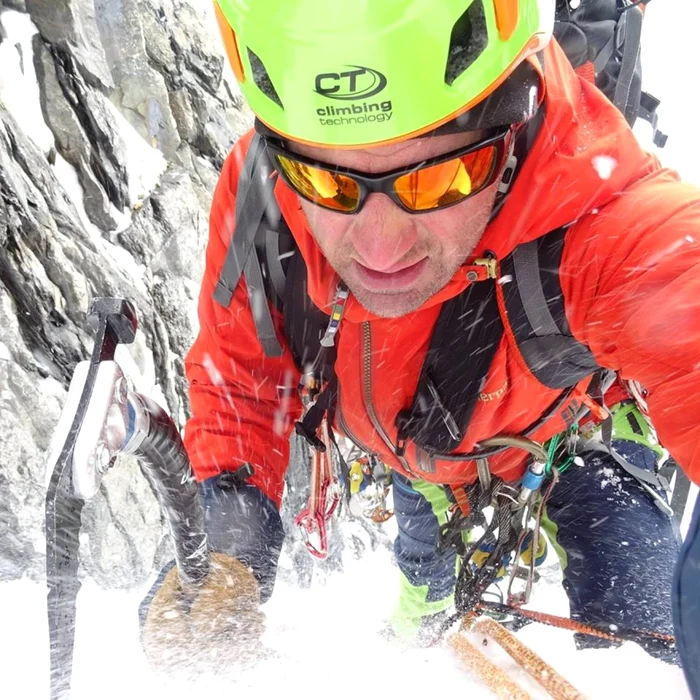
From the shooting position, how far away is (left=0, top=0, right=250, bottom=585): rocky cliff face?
4090 mm

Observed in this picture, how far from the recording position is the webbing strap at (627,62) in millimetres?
2649

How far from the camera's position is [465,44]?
1.70 m

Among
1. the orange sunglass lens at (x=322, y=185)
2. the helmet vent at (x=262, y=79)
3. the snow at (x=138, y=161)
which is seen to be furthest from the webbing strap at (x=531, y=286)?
the snow at (x=138, y=161)

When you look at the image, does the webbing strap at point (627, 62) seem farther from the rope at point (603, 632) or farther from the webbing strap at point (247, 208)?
the rope at point (603, 632)

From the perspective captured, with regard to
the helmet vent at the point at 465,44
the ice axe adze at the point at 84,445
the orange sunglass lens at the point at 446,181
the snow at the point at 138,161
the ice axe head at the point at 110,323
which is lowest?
the ice axe adze at the point at 84,445

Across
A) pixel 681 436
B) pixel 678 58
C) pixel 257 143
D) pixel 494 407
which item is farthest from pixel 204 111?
pixel 678 58

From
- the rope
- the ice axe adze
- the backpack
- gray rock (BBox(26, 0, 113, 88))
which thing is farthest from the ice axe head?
gray rock (BBox(26, 0, 113, 88))

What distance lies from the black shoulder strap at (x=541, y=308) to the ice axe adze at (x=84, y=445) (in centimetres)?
118

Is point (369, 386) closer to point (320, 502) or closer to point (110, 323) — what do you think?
point (320, 502)

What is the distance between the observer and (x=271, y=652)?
2.35 metres

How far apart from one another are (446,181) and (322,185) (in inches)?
15.3

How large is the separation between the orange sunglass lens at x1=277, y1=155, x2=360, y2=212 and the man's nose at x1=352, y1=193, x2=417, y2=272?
0.06 metres

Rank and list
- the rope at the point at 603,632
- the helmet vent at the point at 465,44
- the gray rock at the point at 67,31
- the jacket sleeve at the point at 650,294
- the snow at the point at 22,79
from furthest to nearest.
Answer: the gray rock at the point at 67,31 → the snow at the point at 22,79 → the rope at the point at 603,632 → the helmet vent at the point at 465,44 → the jacket sleeve at the point at 650,294

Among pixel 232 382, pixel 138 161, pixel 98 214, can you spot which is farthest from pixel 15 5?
pixel 232 382
